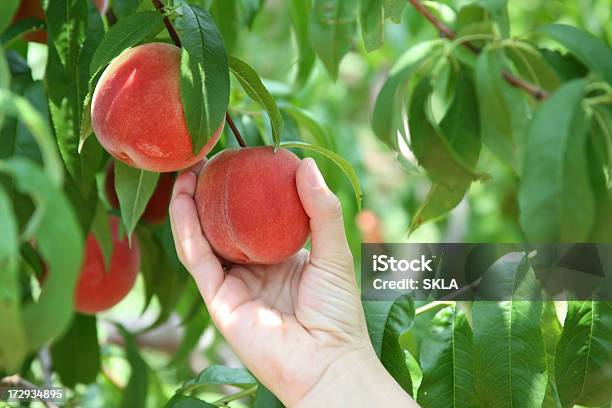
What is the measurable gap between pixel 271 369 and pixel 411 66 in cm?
30

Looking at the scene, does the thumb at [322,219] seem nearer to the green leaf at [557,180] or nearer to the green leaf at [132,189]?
the green leaf at [132,189]

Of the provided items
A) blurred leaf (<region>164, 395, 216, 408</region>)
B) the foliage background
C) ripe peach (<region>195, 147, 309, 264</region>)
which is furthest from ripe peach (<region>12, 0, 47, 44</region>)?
Answer: blurred leaf (<region>164, 395, 216, 408</region>)

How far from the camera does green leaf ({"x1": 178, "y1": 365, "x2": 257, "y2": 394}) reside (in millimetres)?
1022

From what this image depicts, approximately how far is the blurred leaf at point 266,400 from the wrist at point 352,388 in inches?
3.0

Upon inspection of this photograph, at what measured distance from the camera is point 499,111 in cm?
74

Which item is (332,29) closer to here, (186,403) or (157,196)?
(157,196)

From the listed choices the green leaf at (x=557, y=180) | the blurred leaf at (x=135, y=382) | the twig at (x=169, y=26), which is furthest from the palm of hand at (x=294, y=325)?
the blurred leaf at (x=135, y=382)

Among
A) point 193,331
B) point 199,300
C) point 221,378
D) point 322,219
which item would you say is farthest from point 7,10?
point 193,331

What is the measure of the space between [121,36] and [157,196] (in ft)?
1.44

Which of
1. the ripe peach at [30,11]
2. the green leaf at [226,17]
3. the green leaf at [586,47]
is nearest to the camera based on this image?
the green leaf at [586,47]

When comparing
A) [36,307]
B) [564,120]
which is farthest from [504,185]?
[36,307]

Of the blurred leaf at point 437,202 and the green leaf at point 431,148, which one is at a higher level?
the green leaf at point 431,148

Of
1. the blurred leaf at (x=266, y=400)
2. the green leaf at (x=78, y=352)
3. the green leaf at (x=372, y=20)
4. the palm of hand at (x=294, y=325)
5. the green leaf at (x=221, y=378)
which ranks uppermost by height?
the green leaf at (x=372, y=20)

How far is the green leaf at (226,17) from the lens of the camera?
112cm
